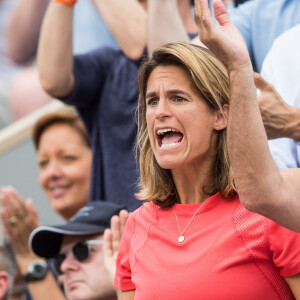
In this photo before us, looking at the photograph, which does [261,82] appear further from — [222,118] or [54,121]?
[54,121]

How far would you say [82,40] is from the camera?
3742mm

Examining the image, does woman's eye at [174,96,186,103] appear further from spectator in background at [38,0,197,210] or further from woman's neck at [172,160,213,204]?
spectator in background at [38,0,197,210]

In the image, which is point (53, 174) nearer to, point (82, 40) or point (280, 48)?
point (82, 40)

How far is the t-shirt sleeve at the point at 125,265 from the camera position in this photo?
1.87 metres

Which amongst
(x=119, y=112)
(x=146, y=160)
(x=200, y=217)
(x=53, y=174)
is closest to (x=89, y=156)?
Result: (x=53, y=174)

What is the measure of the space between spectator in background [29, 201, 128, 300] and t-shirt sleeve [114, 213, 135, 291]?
0.58 meters

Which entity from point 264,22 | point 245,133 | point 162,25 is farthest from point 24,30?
point 245,133

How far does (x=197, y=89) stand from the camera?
174 centimetres

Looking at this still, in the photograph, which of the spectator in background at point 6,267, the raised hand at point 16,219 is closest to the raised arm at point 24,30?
the raised hand at point 16,219

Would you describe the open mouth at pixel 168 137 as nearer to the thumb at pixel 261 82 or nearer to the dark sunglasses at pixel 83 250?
the thumb at pixel 261 82

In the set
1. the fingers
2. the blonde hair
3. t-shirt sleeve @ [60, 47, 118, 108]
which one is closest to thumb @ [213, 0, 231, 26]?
the blonde hair

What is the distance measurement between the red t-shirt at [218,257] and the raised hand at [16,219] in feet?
4.11

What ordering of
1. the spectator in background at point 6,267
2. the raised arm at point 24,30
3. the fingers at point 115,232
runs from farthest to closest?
1. the raised arm at point 24,30
2. the spectator in background at point 6,267
3. the fingers at point 115,232

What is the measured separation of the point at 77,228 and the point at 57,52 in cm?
66
